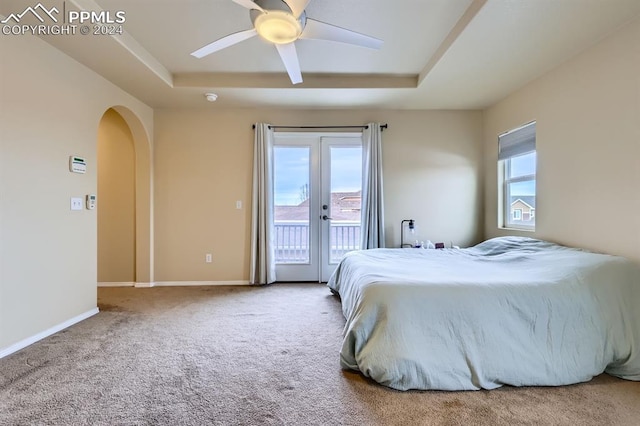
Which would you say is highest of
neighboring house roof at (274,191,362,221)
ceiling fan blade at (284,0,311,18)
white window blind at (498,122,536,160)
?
ceiling fan blade at (284,0,311,18)

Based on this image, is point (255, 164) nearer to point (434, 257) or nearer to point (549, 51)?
point (434, 257)

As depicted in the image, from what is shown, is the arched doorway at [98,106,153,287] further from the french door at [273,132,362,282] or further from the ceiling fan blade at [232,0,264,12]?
the ceiling fan blade at [232,0,264,12]

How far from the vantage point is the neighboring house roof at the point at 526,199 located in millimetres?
3129

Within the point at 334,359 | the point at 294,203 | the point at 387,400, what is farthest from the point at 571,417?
the point at 294,203

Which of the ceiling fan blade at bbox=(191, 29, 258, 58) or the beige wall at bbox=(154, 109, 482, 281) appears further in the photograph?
the beige wall at bbox=(154, 109, 482, 281)

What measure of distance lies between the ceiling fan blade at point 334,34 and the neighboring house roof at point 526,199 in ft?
7.94

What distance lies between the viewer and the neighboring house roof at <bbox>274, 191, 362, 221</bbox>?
408 centimetres

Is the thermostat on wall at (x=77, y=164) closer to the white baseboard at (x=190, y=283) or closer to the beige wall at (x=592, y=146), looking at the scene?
the white baseboard at (x=190, y=283)

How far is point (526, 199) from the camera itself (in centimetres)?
327

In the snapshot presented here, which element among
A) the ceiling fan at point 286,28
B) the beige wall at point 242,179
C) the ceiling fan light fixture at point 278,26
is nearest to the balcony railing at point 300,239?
the beige wall at point 242,179

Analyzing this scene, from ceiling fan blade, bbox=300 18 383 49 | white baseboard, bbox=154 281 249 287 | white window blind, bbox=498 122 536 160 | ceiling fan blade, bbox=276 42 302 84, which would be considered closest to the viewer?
ceiling fan blade, bbox=300 18 383 49

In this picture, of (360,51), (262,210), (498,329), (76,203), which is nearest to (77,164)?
(76,203)

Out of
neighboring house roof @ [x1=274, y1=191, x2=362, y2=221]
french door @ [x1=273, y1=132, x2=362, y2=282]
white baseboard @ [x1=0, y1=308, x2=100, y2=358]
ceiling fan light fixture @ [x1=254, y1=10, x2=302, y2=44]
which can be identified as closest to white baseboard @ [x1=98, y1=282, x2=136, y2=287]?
white baseboard @ [x1=0, y1=308, x2=100, y2=358]

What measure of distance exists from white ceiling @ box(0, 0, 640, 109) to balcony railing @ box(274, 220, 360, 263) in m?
1.63
